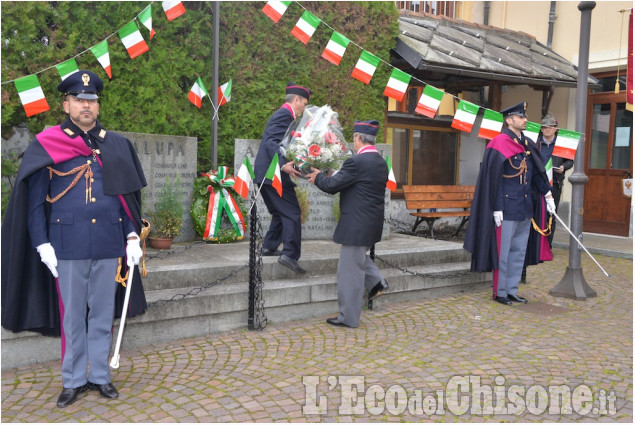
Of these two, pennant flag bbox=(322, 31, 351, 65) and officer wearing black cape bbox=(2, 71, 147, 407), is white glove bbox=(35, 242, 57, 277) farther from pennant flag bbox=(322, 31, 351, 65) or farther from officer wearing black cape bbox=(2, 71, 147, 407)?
pennant flag bbox=(322, 31, 351, 65)

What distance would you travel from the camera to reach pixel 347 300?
18.0ft

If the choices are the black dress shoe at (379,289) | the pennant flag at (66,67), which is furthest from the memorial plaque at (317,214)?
the pennant flag at (66,67)

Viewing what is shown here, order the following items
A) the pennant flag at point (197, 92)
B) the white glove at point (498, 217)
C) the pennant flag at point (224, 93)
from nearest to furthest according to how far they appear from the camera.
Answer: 1. the white glove at point (498, 217)
2. the pennant flag at point (197, 92)
3. the pennant flag at point (224, 93)

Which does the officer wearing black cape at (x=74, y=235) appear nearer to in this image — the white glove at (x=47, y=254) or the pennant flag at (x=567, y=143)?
the white glove at (x=47, y=254)

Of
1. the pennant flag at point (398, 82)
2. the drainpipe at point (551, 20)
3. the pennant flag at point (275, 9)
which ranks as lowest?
the pennant flag at point (398, 82)

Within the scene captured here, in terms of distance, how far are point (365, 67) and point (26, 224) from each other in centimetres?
500

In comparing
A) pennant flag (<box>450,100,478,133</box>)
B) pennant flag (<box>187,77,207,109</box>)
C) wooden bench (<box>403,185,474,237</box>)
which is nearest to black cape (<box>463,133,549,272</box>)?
pennant flag (<box>450,100,478,133</box>)

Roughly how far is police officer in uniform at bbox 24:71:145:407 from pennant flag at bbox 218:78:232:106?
13.7 ft

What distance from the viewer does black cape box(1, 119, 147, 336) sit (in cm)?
369

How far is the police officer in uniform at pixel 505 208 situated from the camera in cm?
650

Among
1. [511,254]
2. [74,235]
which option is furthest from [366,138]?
[74,235]

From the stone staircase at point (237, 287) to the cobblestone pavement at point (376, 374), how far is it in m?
0.14

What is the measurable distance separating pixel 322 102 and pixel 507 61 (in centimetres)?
384

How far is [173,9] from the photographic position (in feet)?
23.4
